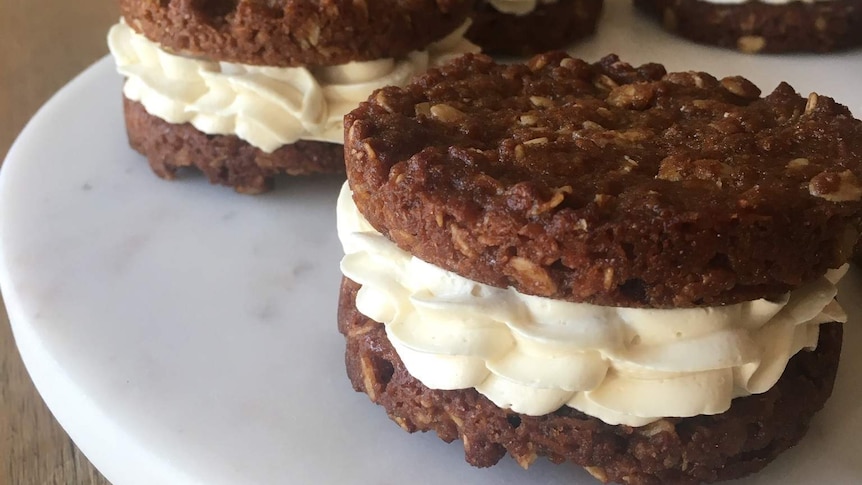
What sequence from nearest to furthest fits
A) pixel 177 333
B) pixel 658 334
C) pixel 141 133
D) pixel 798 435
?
pixel 658 334
pixel 798 435
pixel 177 333
pixel 141 133

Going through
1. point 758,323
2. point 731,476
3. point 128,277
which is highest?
point 758,323

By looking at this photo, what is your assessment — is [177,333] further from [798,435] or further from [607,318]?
[798,435]

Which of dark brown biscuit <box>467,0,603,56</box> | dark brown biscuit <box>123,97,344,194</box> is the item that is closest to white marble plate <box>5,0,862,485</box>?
dark brown biscuit <box>123,97,344,194</box>

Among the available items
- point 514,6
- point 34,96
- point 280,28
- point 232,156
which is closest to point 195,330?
point 232,156

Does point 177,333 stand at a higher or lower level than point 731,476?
lower

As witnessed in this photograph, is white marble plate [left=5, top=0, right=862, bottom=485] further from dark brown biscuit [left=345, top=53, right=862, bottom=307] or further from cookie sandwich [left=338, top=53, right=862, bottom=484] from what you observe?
A: dark brown biscuit [left=345, top=53, right=862, bottom=307]

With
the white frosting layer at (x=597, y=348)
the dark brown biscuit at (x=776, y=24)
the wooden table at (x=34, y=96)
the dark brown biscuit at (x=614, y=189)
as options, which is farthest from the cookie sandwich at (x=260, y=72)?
the dark brown biscuit at (x=776, y=24)

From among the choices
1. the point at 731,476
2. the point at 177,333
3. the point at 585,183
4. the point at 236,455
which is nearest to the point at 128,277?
the point at 177,333

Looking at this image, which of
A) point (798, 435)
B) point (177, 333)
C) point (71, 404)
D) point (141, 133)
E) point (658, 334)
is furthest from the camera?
point (141, 133)
